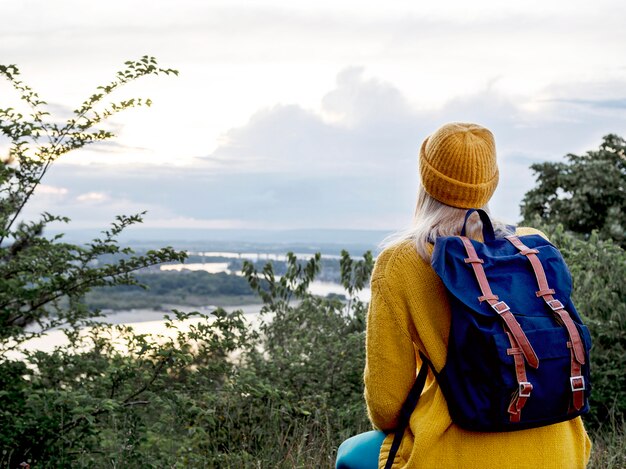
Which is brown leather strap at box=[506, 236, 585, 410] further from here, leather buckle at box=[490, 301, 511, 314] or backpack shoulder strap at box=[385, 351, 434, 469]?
backpack shoulder strap at box=[385, 351, 434, 469]

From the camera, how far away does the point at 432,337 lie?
2455 millimetres

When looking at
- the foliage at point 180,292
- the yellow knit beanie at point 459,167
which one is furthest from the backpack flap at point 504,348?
the foliage at point 180,292

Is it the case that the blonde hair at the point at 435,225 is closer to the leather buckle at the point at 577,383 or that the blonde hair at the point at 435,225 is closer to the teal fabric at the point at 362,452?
the leather buckle at the point at 577,383

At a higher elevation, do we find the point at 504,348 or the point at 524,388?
the point at 504,348

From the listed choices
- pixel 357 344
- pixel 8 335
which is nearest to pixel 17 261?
pixel 8 335

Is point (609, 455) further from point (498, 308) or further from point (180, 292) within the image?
point (180, 292)

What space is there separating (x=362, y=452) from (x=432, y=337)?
534 millimetres

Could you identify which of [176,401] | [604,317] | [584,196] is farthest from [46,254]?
[584,196]

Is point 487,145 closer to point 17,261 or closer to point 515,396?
point 515,396

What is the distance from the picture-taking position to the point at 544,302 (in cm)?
242

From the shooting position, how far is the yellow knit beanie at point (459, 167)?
260 centimetres

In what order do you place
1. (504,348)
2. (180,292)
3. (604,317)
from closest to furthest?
(504,348), (604,317), (180,292)

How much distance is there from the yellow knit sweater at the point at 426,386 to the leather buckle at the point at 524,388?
0.60 ft

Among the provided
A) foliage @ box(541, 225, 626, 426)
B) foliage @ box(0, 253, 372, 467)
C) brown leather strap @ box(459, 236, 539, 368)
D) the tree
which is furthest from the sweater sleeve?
the tree
